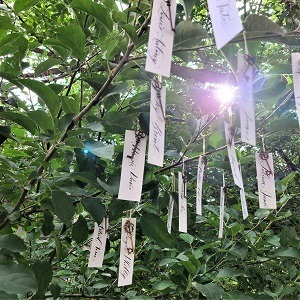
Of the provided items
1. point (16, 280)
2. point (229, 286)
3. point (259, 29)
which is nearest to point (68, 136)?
point (16, 280)

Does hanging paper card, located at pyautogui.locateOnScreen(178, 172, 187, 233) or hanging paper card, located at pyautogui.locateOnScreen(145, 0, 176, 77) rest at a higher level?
hanging paper card, located at pyautogui.locateOnScreen(145, 0, 176, 77)

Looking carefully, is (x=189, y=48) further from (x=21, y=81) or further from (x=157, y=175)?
(x=157, y=175)

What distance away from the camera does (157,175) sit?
981 millimetres

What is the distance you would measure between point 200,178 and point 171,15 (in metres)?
0.38

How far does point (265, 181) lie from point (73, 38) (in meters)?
0.50

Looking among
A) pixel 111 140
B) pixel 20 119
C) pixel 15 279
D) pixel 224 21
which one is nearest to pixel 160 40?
Result: pixel 224 21

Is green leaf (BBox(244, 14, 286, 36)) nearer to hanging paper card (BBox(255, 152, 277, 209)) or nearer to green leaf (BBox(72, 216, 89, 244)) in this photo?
hanging paper card (BBox(255, 152, 277, 209))

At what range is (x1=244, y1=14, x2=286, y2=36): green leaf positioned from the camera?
1.81ft

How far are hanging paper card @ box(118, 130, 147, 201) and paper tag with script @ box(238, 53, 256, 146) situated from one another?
0.63 ft

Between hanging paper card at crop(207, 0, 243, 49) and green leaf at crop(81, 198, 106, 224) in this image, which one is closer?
hanging paper card at crop(207, 0, 243, 49)

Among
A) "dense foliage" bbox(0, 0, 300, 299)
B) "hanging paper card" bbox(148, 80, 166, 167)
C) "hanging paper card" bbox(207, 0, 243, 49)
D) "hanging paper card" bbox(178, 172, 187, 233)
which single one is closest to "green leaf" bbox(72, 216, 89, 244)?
"dense foliage" bbox(0, 0, 300, 299)

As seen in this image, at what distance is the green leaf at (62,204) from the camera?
775 mm

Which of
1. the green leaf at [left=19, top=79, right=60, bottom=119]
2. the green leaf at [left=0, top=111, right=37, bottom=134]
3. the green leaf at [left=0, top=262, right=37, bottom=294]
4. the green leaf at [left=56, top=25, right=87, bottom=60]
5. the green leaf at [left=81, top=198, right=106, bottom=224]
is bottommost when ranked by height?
the green leaf at [left=0, top=262, right=37, bottom=294]

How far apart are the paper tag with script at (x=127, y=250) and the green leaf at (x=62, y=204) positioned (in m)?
0.12
